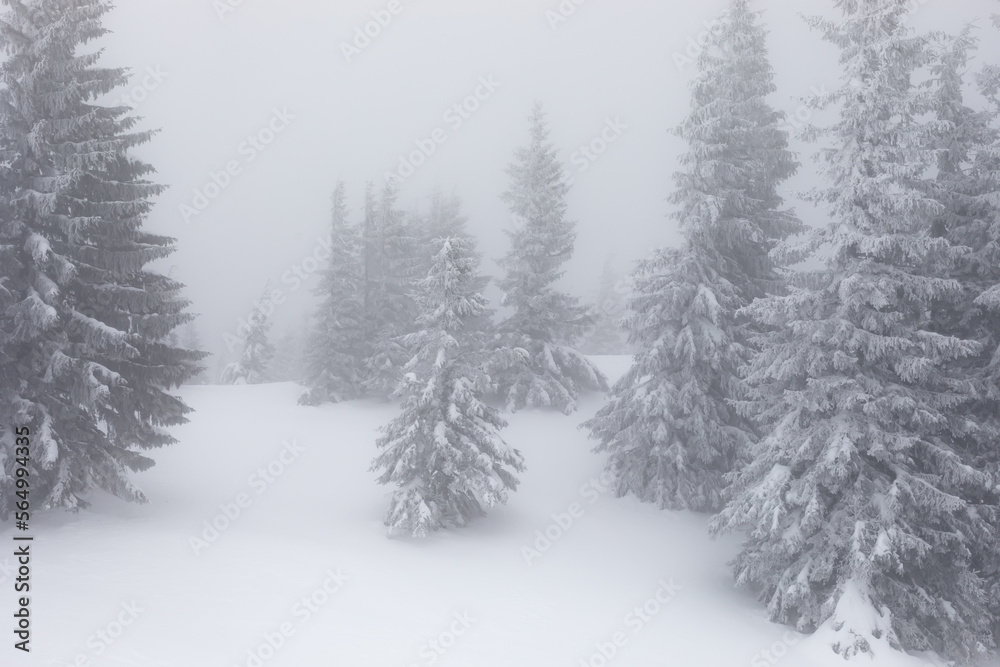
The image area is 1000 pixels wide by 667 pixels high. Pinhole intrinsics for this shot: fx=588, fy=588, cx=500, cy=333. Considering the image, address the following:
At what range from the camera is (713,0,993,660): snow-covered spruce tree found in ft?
39.2

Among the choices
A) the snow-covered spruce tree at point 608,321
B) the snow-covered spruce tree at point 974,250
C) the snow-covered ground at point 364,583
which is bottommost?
the snow-covered spruce tree at point 608,321

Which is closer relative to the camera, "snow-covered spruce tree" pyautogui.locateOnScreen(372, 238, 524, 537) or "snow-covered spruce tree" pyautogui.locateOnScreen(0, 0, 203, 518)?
"snow-covered spruce tree" pyautogui.locateOnScreen(0, 0, 203, 518)

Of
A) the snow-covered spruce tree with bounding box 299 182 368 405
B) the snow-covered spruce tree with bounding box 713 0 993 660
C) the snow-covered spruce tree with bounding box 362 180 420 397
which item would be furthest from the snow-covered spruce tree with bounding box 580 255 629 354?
the snow-covered spruce tree with bounding box 713 0 993 660

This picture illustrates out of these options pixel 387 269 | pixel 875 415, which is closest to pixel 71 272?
pixel 875 415

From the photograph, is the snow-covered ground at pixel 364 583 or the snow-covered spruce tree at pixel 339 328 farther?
the snow-covered spruce tree at pixel 339 328

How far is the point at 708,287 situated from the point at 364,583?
1297 centimetres

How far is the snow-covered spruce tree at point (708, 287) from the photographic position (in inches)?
718

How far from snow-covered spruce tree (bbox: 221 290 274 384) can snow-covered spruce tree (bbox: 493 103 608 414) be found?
25315mm

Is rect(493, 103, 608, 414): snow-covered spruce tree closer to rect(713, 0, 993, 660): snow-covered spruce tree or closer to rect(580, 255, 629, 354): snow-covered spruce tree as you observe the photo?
rect(713, 0, 993, 660): snow-covered spruce tree

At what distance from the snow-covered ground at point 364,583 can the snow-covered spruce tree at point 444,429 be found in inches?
38.6

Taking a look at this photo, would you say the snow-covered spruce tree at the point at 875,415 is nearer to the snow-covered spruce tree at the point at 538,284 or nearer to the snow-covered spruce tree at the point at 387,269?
the snow-covered spruce tree at the point at 538,284

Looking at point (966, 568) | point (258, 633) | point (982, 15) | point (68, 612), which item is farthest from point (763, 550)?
point (982, 15)

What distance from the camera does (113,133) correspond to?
1389 cm

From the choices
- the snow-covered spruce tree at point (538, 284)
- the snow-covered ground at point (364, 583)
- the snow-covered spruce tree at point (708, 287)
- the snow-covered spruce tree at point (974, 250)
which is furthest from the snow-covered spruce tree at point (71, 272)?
the snow-covered spruce tree at point (974, 250)
